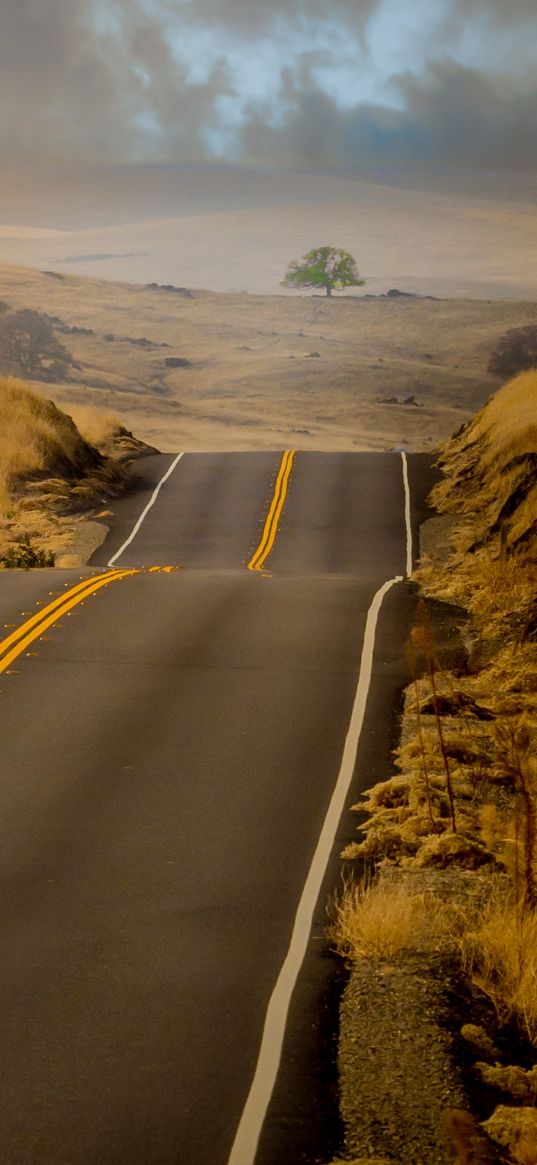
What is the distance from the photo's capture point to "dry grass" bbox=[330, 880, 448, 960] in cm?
923

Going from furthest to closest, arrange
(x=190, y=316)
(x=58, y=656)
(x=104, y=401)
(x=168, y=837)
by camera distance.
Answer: (x=190, y=316) < (x=104, y=401) < (x=58, y=656) < (x=168, y=837)

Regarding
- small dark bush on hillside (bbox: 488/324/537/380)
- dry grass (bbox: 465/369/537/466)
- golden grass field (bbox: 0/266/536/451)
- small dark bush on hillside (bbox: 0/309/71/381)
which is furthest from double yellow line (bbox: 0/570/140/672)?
small dark bush on hillside (bbox: 488/324/537/380)

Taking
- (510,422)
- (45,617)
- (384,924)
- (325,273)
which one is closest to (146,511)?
(510,422)

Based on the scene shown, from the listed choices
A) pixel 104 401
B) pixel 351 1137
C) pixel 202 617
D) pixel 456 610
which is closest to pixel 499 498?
pixel 456 610

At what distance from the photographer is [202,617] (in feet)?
65.7

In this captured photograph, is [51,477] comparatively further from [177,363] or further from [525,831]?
[177,363]

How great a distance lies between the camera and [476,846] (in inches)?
442

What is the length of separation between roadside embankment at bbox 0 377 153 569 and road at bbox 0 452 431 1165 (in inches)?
445

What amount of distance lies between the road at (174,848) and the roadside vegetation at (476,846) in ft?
1.30

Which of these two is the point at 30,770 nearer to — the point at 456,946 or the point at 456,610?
the point at 456,946

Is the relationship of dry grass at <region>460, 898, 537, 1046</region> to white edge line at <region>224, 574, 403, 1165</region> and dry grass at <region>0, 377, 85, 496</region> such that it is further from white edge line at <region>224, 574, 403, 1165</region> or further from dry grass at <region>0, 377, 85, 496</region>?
dry grass at <region>0, 377, 85, 496</region>

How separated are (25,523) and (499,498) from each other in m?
12.3

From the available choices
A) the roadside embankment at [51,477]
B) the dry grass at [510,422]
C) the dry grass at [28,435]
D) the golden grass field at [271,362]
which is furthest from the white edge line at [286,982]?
the golden grass field at [271,362]

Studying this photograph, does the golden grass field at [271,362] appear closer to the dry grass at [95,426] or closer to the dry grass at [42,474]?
the dry grass at [95,426]
